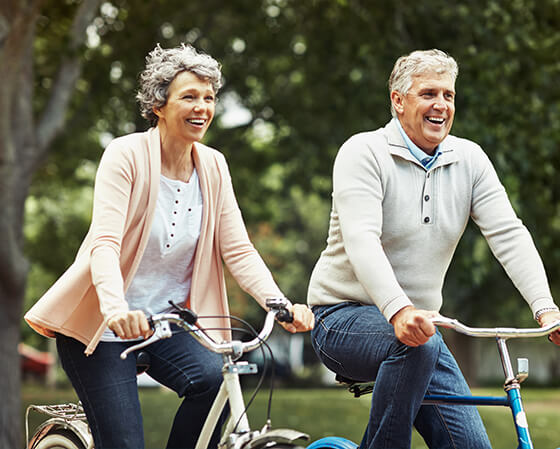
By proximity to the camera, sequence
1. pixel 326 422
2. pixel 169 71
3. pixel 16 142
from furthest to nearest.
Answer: pixel 326 422
pixel 16 142
pixel 169 71

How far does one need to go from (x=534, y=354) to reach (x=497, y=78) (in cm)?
4249

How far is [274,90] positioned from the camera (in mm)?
14102

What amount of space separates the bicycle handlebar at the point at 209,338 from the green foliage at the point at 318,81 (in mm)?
5918

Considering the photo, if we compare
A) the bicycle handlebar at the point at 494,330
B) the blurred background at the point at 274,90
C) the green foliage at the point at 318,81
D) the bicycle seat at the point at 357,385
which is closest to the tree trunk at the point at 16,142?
the blurred background at the point at 274,90

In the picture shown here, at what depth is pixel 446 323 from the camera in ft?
10.2

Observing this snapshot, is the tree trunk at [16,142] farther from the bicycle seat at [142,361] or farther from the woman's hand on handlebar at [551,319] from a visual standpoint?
the woman's hand on handlebar at [551,319]

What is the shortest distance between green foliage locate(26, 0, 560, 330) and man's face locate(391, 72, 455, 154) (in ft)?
17.9

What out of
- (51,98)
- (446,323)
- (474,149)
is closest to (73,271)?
(446,323)

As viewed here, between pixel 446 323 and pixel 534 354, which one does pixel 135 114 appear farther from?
pixel 534 354

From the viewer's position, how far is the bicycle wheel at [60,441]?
4.03 meters

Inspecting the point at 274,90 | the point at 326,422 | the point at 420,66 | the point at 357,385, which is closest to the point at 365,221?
the point at 420,66

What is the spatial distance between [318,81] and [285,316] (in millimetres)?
9685

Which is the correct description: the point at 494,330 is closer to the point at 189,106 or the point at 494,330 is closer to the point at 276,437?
the point at 276,437

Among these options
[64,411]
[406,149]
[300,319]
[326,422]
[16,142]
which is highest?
[16,142]
